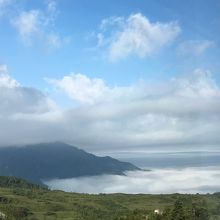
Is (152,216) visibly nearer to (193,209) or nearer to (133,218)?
(133,218)

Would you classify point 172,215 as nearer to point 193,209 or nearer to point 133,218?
point 133,218

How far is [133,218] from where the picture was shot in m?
164

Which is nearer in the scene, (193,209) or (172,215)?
(172,215)

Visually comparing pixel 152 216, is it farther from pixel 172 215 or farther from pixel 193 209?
pixel 193 209

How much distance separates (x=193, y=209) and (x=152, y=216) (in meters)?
40.9

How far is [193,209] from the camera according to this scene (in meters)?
200

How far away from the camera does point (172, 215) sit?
15888 centimetres

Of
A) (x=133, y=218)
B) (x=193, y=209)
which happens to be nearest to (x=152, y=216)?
(x=133, y=218)

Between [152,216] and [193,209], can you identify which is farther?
[193,209]

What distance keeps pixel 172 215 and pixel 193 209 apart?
4384cm

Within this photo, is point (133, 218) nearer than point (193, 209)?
Yes

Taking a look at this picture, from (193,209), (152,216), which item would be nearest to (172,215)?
(152,216)

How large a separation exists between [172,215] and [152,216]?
854cm

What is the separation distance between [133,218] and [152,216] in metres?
6.60
